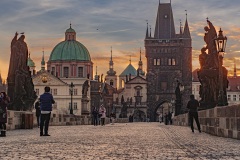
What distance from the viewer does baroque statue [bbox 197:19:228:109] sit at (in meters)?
21.5

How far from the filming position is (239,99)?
13012cm

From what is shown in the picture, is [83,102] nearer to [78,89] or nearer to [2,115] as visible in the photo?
[78,89]

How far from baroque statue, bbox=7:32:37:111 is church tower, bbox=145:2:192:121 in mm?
89099

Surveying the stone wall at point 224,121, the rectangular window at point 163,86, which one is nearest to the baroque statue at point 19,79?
the stone wall at point 224,121

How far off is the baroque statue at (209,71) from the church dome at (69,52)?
315 feet

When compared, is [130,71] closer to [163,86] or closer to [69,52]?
[69,52]

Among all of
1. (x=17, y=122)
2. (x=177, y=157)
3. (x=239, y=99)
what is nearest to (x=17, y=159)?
(x=177, y=157)

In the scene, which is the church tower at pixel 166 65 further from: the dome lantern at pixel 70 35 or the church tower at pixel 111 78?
the church tower at pixel 111 78

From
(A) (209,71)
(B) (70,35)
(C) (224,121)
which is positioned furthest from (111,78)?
(C) (224,121)

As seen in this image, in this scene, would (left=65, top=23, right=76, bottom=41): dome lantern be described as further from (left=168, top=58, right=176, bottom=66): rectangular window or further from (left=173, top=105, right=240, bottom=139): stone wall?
(left=173, top=105, right=240, bottom=139): stone wall

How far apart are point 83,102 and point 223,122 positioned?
291 ft

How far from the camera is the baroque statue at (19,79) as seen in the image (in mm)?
23562

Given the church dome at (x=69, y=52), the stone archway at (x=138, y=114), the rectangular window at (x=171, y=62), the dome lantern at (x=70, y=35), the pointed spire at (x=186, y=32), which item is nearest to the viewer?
the rectangular window at (x=171, y=62)

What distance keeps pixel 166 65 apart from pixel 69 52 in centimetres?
2127
